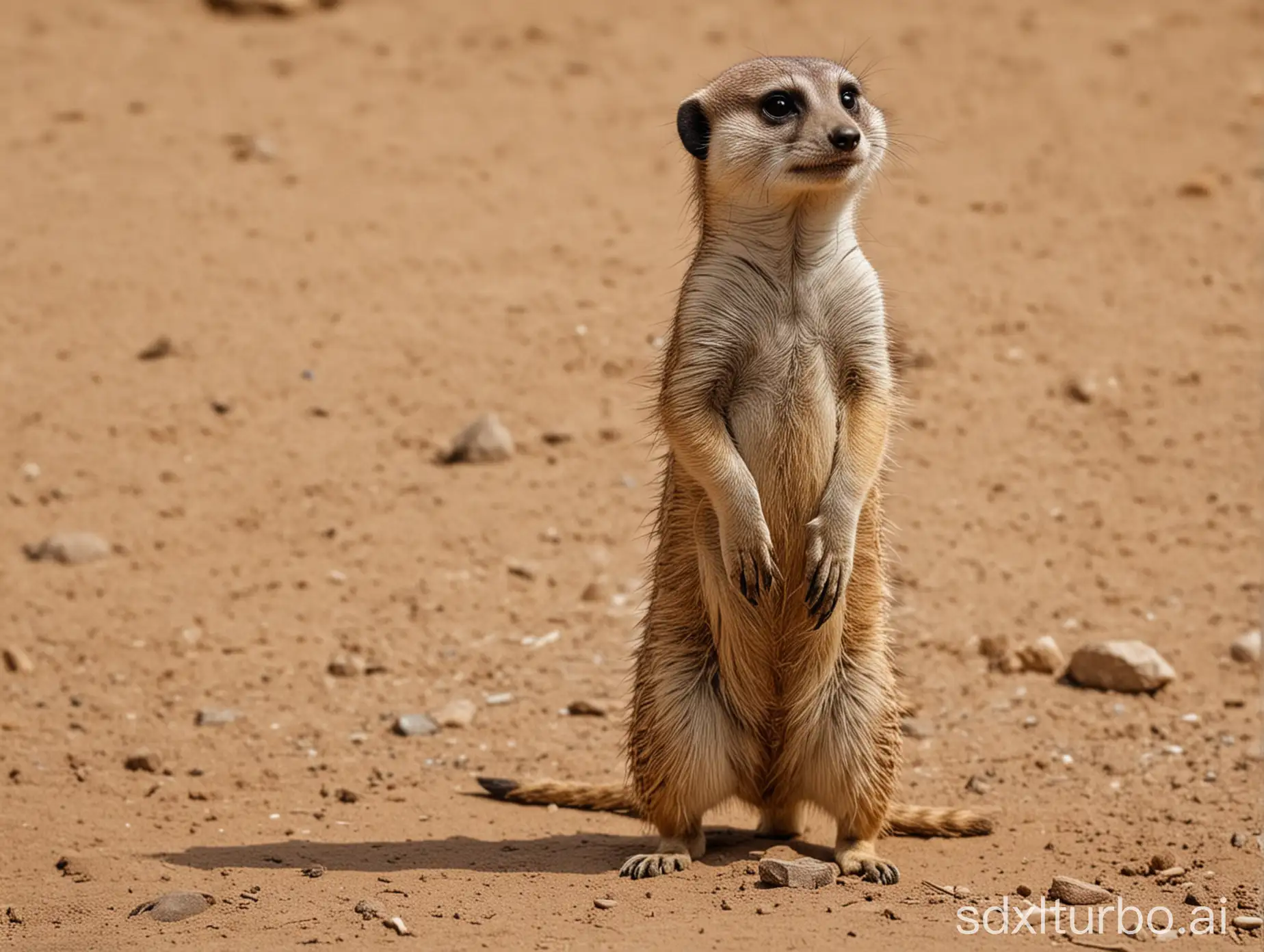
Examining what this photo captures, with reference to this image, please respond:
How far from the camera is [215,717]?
20.2 ft

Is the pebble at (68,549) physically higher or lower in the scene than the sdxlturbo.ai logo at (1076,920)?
lower

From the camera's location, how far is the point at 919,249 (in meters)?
9.31

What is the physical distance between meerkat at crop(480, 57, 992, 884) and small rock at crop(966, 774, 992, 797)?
0.94 m

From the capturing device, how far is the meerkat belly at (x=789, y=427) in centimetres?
472

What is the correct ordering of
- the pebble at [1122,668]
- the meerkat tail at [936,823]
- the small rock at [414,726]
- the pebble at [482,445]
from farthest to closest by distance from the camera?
the pebble at [482,445]
the pebble at [1122,668]
the small rock at [414,726]
the meerkat tail at [936,823]

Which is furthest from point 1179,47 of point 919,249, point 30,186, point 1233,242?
point 30,186

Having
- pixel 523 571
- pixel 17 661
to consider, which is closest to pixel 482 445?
pixel 523 571

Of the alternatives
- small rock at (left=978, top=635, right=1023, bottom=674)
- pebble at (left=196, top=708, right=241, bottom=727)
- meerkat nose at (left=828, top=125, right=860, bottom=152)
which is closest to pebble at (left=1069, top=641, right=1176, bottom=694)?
small rock at (left=978, top=635, right=1023, bottom=674)

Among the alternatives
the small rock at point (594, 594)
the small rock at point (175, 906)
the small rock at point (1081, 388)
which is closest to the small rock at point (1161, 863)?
the small rock at point (175, 906)

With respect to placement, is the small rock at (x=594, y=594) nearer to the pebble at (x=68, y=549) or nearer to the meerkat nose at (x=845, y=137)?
the pebble at (x=68, y=549)

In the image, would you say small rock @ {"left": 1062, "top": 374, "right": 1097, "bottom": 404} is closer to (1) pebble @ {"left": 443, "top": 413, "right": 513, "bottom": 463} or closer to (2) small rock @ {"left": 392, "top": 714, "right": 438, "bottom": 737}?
(1) pebble @ {"left": 443, "top": 413, "right": 513, "bottom": 463}

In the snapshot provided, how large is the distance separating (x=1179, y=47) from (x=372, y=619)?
7516 mm

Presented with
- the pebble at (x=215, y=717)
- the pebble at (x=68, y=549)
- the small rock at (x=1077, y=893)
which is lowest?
the pebble at (x=215, y=717)

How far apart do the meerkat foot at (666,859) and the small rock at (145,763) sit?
178 centimetres
